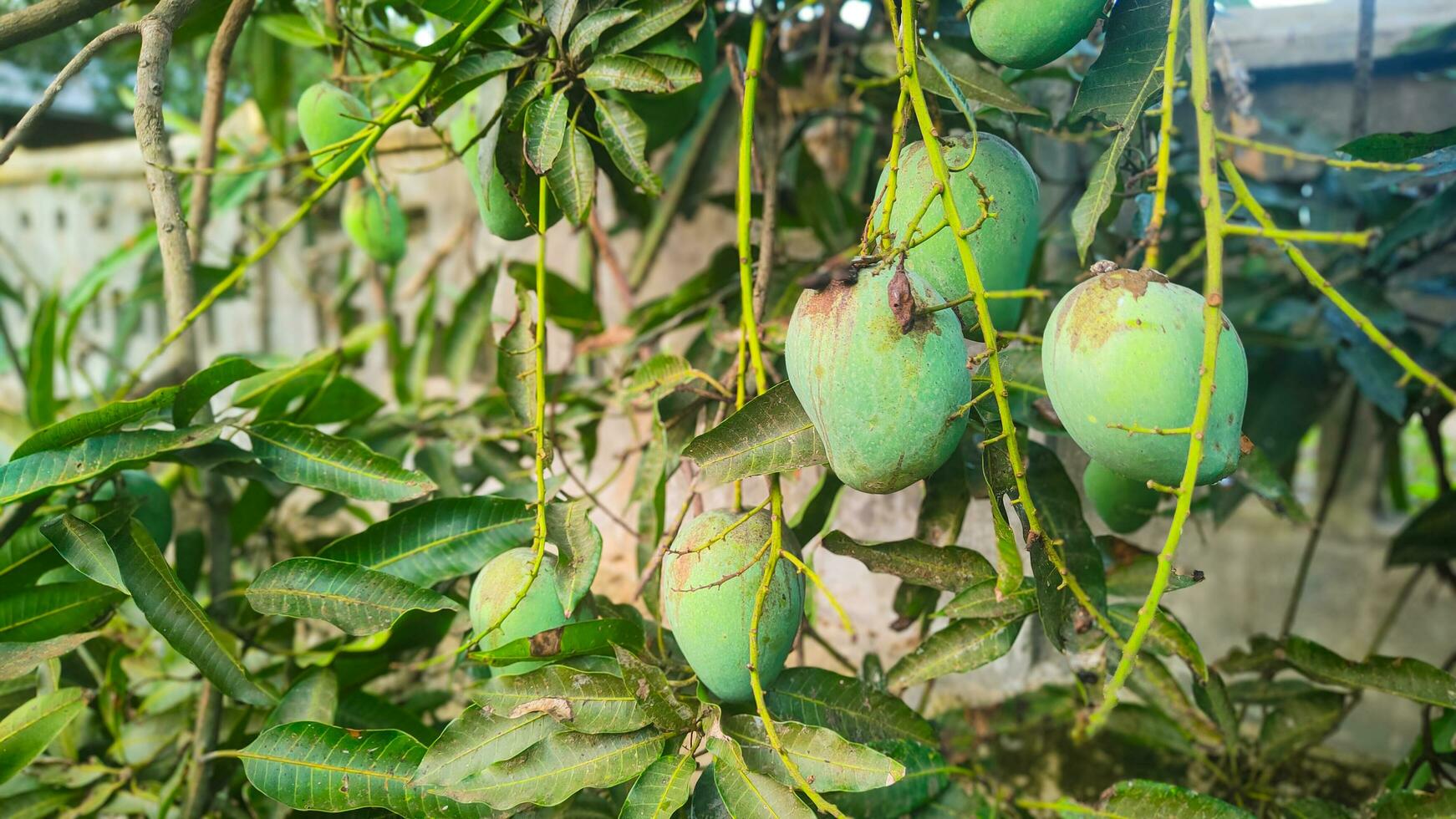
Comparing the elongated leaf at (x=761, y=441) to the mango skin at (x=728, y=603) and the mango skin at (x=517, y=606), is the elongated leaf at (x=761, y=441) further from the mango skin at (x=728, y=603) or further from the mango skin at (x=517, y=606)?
the mango skin at (x=517, y=606)

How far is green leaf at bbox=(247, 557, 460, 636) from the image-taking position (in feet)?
2.35

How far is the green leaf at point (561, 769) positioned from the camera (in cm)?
64

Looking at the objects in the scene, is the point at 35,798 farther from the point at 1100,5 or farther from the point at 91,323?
the point at 91,323

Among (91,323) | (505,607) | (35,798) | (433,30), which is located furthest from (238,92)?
(505,607)

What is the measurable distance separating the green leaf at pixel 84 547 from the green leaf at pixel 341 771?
16 cm

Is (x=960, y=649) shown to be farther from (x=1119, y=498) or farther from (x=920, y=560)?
(x=1119, y=498)

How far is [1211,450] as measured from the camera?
1.63 ft

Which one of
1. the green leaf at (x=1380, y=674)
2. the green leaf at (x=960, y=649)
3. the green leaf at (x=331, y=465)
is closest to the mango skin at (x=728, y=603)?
the green leaf at (x=960, y=649)

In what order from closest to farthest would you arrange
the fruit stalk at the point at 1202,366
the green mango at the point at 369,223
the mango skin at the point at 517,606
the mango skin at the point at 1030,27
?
the fruit stalk at the point at 1202,366, the mango skin at the point at 1030,27, the mango skin at the point at 517,606, the green mango at the point at 369,223

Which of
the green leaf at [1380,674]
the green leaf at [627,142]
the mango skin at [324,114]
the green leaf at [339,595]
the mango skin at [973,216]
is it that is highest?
the mango skin at [324,114]

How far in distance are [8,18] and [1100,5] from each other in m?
0.72

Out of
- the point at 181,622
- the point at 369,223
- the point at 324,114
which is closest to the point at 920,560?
the point at 181,622

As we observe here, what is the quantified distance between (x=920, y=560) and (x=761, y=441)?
174 mm

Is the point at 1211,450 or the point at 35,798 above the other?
the point at 1211,450
